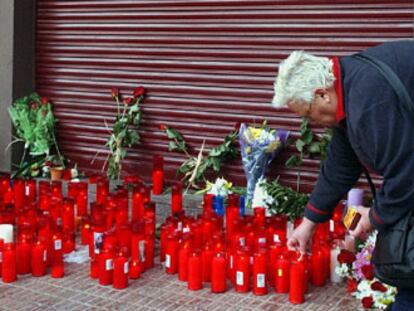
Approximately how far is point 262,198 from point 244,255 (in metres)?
1.62

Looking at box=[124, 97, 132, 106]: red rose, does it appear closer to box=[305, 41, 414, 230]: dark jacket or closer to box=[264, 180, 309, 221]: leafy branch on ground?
box=[264, 180, 309, 221]: leafy branch on ground

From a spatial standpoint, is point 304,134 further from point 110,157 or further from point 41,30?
point 41,30

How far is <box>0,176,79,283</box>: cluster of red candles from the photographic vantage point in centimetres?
470

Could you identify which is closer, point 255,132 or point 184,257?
point 184,257

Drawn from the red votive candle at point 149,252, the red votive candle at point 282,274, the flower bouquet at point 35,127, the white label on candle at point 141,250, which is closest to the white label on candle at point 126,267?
the white label on candle at point 141,250

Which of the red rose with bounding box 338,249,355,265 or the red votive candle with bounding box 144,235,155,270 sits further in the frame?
the red votive candle with bounding box 144,235,155,270

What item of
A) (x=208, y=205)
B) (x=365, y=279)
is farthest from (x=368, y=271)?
(x=208, y=205)

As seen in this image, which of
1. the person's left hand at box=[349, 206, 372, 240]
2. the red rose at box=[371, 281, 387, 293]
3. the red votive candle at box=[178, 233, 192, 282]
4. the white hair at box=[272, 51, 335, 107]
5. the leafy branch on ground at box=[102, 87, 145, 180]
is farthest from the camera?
the leafy branch on ground at box=[102, 87, 145, 180]

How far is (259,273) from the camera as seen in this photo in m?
4.30

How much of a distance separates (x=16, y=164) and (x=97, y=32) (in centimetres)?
211

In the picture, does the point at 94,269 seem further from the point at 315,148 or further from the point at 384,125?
the point at 384,125

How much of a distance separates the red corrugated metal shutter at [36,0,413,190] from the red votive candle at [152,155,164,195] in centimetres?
27

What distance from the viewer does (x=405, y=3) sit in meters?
5.82

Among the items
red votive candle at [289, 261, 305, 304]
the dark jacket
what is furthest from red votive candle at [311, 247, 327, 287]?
the dark jacket
